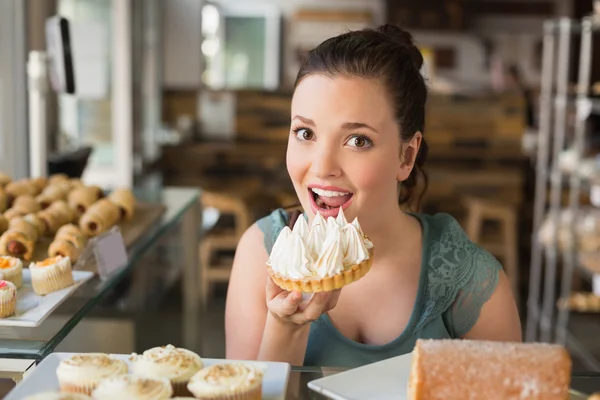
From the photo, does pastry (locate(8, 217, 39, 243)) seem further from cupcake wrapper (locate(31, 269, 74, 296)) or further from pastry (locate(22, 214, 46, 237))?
cupcake wrapper (locate(31, 269, 74, 296))

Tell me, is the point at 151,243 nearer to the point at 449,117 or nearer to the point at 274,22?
the point at 449,117

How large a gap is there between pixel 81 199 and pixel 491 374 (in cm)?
151


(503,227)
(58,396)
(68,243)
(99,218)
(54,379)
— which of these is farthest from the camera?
(503,227)

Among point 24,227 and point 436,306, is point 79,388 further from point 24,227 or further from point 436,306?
point 24,227

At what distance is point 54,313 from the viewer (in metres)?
1.42

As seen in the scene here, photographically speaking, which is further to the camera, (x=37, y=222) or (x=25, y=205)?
(x=25, y=205)

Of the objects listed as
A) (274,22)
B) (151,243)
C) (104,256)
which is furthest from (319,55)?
(274,22)

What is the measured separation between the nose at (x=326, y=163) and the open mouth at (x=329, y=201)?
0.03m

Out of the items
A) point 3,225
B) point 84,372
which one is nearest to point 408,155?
point 84,372

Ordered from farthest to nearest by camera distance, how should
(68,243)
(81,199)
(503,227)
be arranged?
(503,227) < (81,199) < (68,243)

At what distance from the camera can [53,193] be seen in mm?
2219

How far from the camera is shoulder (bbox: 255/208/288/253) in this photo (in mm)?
→ 1670

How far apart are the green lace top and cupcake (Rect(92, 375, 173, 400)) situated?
0.60 meters

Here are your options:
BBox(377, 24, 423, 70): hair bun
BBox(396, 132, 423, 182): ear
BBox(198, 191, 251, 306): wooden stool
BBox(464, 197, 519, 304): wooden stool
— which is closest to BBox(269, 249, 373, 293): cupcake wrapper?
BBox(396, 132, 423, 182): ear
